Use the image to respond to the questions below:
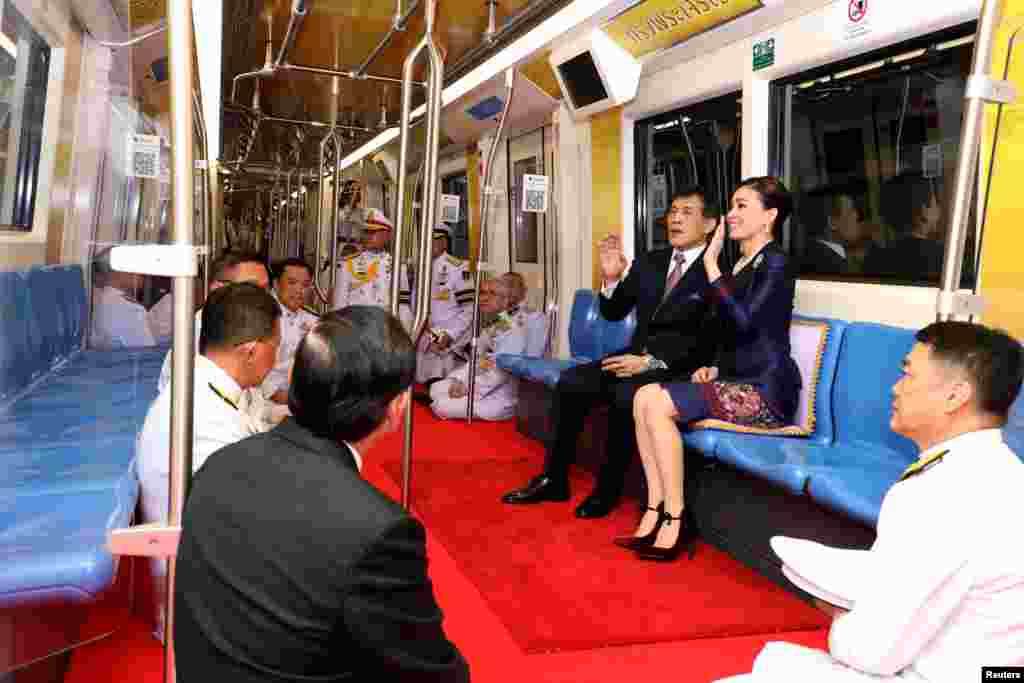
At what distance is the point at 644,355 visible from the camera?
397 centimetres

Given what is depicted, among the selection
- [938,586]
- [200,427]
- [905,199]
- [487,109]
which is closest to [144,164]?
[200,427]

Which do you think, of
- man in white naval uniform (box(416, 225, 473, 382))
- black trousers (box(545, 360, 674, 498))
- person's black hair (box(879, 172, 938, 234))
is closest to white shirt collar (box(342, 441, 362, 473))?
black trousers (box(545, 360, 674, 498))

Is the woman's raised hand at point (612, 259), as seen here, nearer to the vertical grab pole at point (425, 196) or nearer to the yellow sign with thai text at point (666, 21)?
the yellow sign with thai text at point (666, 21)

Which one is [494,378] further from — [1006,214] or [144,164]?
[144,164]

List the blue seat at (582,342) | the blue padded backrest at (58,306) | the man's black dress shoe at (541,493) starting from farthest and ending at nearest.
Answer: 1. the blue seat at (582,342)
2. the man's black dress shoe at (541,493)
3. the blue padded backrest at (58,306)

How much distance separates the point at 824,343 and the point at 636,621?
143 centimetres

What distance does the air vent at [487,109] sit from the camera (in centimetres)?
723

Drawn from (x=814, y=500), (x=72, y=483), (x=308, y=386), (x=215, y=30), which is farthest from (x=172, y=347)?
(x=215, y=30)

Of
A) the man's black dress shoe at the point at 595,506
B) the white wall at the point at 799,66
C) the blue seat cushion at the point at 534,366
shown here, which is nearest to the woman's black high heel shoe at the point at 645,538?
the man's black dress shoe at the point at 595,506

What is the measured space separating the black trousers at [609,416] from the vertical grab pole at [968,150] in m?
1.89

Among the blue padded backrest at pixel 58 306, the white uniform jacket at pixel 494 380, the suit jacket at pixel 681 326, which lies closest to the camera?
the blue padded backrest at pixel 58 306

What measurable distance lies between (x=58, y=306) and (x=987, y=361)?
192 centimetres

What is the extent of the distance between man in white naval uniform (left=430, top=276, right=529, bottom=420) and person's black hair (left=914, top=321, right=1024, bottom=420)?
4632 millimetres

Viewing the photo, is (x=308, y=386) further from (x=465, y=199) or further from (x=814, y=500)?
(x=465, y=199)
